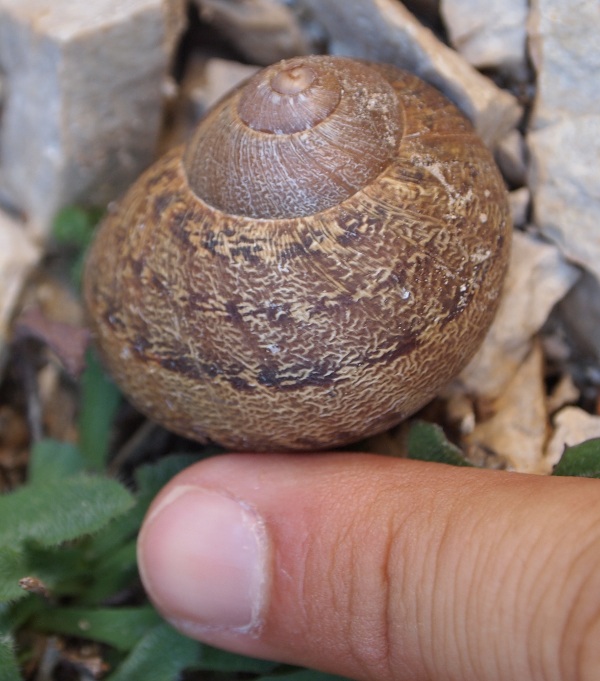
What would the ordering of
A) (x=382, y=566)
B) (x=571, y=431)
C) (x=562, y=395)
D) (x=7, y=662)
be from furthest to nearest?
(x=562, y=395)
(x=571, y=431)
(x=7, y=662)
(x=382, y=566)

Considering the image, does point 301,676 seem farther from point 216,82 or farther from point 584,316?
point 216,82

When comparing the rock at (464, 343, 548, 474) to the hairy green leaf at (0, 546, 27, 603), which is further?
the rock at (464, 343, 548, 474)

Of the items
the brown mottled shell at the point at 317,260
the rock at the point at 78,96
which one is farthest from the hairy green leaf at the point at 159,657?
the rock at the point at 78,96

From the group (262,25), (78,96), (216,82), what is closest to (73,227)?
(78,96)

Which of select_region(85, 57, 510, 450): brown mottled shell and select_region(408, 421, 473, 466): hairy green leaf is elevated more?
select_region(85, 57, 510, 450): brown mottled shell

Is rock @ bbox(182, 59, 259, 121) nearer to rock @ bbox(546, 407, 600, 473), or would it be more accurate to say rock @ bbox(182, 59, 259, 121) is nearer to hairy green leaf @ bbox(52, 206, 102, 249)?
hairy green leaf @ bbox(52, 206, 102, 249)

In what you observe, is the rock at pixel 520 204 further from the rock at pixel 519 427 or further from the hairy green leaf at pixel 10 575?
the hairy green leaf at pixel 10 575

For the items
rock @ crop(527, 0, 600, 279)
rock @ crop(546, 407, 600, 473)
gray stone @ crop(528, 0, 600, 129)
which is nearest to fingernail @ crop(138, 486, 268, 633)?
rock @ crop(546, 407, 600, 473)
